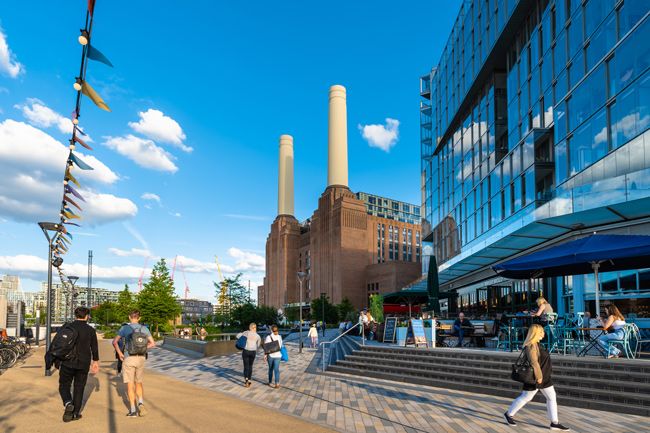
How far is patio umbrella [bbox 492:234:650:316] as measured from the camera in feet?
36.1

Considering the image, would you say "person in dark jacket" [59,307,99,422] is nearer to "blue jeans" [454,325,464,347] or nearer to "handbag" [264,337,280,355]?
"handbag" [264,337,280,355]

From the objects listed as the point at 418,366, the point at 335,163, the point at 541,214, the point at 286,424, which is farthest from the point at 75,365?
the point at 335,163

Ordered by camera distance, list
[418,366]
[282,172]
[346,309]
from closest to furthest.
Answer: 1. [418,366]
2. [346,309]
3. [282,172]

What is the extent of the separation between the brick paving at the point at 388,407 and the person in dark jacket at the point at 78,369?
3.59 meters

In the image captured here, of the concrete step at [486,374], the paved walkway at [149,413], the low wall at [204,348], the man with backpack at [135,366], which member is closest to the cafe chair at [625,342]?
the concrete step at [486,374]

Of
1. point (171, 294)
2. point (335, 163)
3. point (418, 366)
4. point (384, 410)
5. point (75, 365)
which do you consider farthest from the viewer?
point (335, 163)

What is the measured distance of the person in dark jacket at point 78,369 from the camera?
27.8ft

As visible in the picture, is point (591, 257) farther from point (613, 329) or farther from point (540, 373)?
point (540, 373)

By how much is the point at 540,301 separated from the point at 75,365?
10.3 meters

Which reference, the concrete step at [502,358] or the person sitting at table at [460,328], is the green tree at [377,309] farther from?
the concrete step at [502,358]

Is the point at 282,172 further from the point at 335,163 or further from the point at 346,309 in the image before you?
the point at 346,309

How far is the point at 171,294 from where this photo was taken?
45.3 m

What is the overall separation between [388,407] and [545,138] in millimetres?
17291

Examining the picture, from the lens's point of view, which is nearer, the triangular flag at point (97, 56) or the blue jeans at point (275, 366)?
the triangular flag at point (97, 56)
